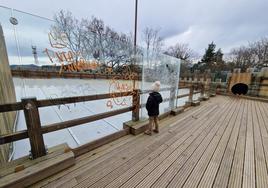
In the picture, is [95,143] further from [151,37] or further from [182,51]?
[182,51]

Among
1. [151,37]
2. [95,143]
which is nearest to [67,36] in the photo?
[95,143]

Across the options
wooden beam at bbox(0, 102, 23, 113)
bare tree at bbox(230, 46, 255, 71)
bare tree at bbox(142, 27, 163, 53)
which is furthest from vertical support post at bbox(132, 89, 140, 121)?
bare tree at bbox(142, 27, 163, 53)

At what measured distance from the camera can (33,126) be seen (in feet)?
4.67

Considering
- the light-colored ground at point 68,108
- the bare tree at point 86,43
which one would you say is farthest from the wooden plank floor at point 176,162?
the bare tree at point 86,43

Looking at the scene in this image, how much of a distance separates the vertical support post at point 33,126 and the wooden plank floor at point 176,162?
1.19ft

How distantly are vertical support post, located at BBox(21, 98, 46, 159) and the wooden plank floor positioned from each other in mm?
363

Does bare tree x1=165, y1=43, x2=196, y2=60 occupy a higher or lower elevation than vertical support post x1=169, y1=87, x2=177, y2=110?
higher

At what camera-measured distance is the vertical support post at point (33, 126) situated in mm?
1368

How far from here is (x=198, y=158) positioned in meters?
1.91

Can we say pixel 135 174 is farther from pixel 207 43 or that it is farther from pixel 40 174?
pixel 207 43

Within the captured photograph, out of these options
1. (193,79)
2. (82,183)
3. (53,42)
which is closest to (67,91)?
(53,42)

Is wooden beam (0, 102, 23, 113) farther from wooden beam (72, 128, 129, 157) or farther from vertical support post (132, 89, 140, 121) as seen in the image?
vertical support post (132, 89, 140, 121)

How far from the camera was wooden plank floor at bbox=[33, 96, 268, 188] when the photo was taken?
1457 mm

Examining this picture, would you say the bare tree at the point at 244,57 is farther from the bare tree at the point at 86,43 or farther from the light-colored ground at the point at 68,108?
the bare tree at the point at 86,43
